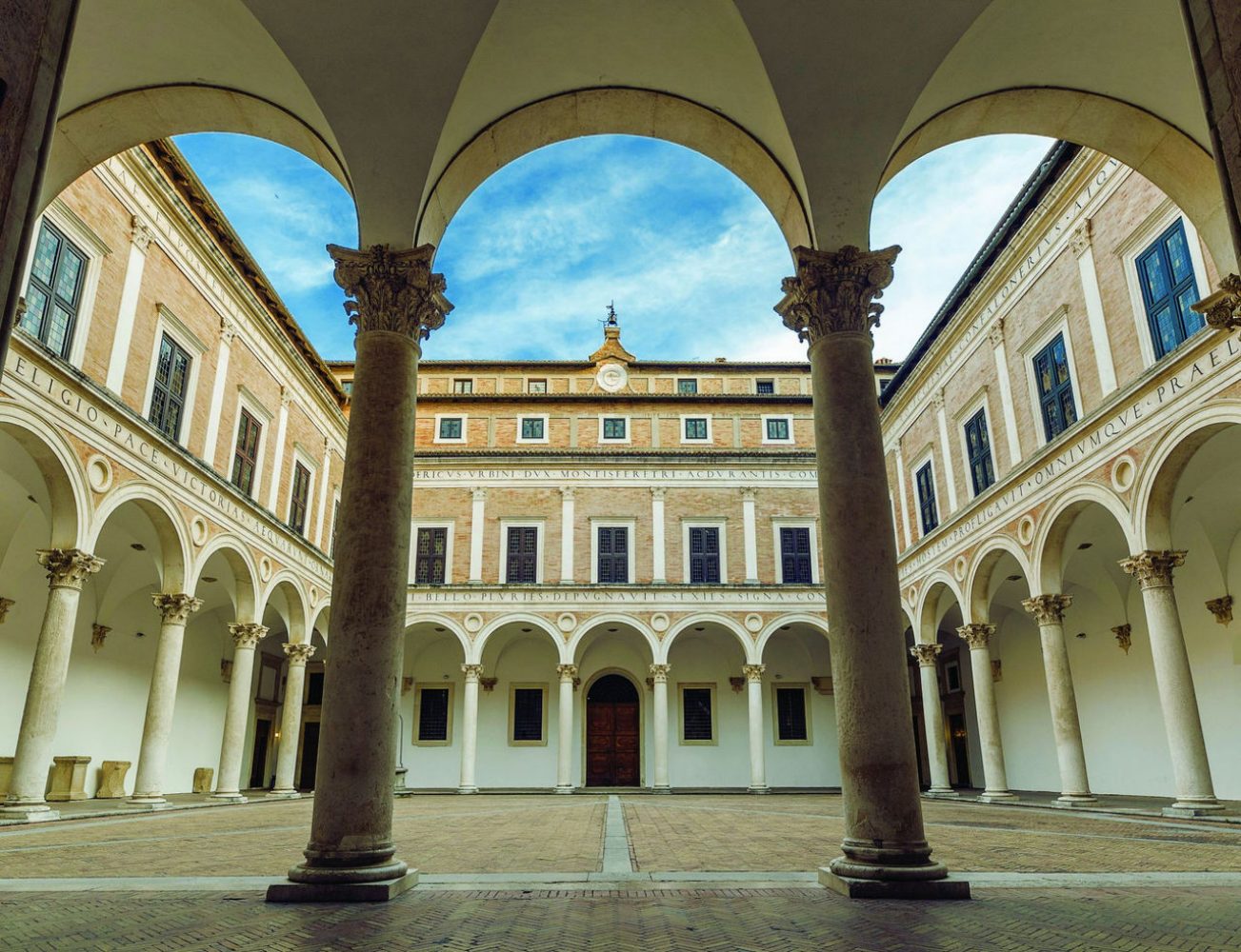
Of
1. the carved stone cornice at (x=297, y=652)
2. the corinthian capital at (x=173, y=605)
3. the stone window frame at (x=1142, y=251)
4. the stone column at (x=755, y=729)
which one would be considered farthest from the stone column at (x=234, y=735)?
the stone window frame at (x=1142, y=251)

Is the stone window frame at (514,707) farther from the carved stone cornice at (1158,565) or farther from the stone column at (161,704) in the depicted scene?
the carved stone cornice at (1158,565)

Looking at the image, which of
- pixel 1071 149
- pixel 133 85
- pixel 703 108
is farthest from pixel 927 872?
pixel 1071 149

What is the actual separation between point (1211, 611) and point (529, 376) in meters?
24.0

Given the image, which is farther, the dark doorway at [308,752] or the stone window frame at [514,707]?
the dark doorway at [308,752]

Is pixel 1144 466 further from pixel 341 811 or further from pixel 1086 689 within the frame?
pixel 341 811

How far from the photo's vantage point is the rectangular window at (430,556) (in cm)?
2877

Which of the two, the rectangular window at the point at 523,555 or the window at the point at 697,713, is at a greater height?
the rectangular window at the point at 523,555

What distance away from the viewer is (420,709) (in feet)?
98.8

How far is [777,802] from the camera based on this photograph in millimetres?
21031

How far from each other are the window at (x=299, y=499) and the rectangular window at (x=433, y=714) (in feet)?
27.6

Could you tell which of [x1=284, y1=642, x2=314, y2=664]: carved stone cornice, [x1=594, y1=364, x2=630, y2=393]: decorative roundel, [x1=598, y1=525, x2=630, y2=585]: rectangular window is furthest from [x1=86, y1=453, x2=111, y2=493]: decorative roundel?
[x1=594, y1=364, x2=630, y2=393]: decorative roundel

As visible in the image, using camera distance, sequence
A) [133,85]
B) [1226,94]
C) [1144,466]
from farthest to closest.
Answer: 1. [1144,466]
2. [133,85]
3. [1226,94]

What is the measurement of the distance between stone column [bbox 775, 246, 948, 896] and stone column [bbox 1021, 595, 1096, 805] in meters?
12.0

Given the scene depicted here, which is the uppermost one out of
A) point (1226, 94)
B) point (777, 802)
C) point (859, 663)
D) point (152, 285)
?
point (152, 285)
